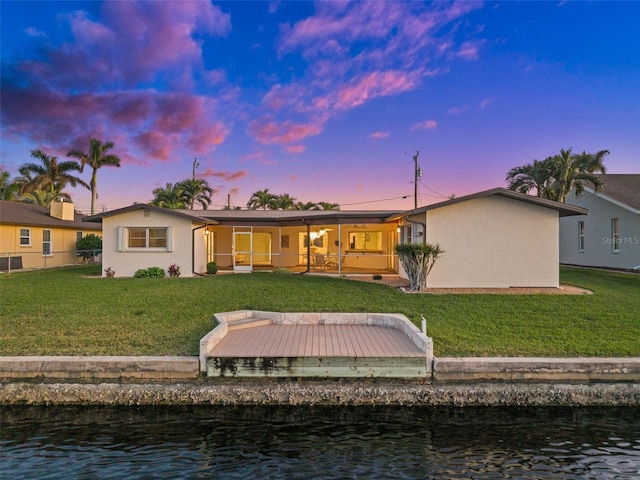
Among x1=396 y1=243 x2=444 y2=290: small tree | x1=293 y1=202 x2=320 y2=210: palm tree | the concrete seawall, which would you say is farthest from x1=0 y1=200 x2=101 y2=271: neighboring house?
x1=293 y1=202 x2=320 y2=210: palm tree

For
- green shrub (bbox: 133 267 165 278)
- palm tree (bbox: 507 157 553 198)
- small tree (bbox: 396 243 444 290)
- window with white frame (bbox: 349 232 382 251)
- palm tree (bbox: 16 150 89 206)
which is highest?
palm tree (bbox: 16 150 89 206)

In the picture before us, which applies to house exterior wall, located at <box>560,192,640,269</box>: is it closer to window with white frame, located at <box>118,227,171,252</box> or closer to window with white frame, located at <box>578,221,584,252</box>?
window with white frame, located at <box>578,221,584,252</box>

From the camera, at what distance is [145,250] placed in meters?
16.7

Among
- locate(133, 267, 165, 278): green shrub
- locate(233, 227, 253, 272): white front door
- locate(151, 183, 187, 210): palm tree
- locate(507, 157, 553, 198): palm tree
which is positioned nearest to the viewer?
locate(133, 267, 165, 278): green shrub

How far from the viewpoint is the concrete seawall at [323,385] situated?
5406 millimetres

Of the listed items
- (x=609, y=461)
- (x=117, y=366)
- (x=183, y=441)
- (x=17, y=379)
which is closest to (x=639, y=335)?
(x=609, y=461)

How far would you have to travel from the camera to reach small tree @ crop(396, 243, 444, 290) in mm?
12391

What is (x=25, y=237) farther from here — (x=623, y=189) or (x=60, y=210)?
(x=623, y=189)

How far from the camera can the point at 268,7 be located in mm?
13211

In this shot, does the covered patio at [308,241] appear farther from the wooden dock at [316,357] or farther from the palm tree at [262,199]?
the palm tree at [262,199]

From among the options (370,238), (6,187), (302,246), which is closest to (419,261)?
(370,238)

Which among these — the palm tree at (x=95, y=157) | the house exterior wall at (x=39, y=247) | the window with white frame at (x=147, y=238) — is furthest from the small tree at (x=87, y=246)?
the window with white frame at (x=147, y=238)

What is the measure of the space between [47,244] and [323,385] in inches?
932

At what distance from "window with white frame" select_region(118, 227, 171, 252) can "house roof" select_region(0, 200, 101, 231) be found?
3.72 metres
